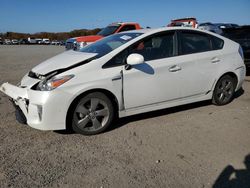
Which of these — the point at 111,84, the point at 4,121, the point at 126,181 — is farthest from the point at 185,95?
the point at 4,121

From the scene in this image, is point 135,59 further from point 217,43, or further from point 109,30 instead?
point 109,30

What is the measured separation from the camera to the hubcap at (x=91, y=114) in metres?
4.18

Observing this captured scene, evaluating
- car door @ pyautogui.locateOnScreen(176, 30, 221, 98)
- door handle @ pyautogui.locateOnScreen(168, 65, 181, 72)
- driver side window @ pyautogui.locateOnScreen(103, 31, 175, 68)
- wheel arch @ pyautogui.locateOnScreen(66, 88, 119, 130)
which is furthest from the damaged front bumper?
car door @ pyautogui.locateOnScreen(176, 30, 221, 98)

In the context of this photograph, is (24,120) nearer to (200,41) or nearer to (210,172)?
(210,172)

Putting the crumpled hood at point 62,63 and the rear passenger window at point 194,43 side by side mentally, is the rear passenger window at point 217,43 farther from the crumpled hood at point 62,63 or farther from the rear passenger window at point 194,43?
the crumpled hood at point 62,63

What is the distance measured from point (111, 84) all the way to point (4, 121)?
2084mm

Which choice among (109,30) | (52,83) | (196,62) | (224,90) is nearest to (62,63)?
(52,83)

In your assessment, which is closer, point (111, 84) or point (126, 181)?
point (126, 181)

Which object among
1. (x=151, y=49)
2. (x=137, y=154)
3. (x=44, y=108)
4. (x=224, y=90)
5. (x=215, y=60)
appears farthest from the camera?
(x=224, y=90)

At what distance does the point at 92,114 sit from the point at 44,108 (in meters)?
0.74

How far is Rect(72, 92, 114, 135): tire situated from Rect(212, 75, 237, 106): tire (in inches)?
93.9

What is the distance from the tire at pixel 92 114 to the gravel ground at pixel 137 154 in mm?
135

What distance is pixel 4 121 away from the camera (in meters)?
4.90

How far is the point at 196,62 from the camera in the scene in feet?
16.7
